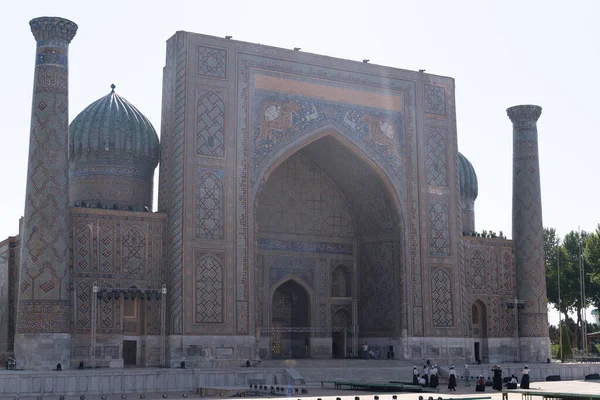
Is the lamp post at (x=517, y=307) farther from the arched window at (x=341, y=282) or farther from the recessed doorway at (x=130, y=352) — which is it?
the recessed doorway at (x=130, y=352)

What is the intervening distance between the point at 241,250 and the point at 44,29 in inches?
191

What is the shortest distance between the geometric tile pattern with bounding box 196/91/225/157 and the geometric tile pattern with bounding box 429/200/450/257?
15.0 ft

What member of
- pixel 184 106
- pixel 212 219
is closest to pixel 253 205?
pixel 212 219

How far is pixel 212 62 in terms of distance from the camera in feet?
51.0

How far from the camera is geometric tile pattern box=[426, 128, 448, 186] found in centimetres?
1755

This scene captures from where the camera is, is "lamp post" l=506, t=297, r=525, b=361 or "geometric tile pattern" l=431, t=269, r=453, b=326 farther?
"lamp post" l=506, t=297, r=525, b=361

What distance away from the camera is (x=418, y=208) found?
17.3 m

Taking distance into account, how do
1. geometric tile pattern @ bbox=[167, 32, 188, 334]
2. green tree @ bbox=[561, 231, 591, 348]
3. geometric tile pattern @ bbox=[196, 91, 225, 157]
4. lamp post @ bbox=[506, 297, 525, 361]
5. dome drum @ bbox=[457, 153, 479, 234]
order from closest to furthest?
geometric tile pattern @ bbox=[167, 32, 188, 334], geometric tile pattern @ bbox=[196, 91, 225, 157], lamp post @ bbox=[506, 297, 525, 361], dome drum @ bbox=[457, 153, 479, 234], green tree @ bbox=[561, 231, 591, 348]

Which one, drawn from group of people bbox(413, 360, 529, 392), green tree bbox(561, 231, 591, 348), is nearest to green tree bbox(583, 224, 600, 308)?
green tree bbox(561, 231, 591, 348)

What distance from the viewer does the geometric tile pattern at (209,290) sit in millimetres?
14703

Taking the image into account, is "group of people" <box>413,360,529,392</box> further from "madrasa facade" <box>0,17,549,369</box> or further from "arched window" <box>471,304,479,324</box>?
"arched window" <box>471,304,479,324</box>

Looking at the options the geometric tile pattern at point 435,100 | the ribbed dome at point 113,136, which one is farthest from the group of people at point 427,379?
the ribbed dome at point 113,136

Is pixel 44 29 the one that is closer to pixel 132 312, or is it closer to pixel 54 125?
pixel 54 125

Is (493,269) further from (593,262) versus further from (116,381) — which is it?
(116,381)
